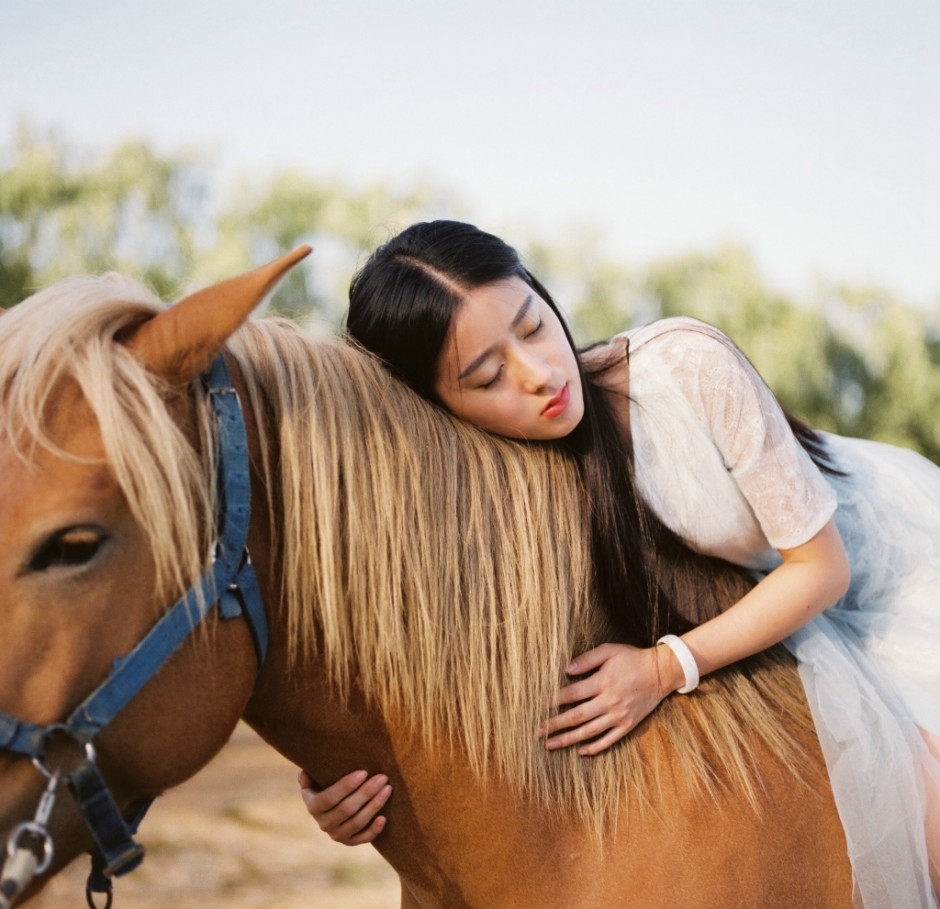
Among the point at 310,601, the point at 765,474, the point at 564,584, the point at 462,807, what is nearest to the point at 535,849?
the point at 462,807

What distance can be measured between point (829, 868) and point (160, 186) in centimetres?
1200

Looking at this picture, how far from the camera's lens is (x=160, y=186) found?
11680mm

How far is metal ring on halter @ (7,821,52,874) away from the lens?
3.65 feet

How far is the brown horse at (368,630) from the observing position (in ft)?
3.84

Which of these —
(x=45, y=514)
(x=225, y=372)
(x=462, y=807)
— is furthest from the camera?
(x=462, y=807)

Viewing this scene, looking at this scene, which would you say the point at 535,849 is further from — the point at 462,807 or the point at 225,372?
the point at 225,372

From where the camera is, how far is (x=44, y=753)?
113cm

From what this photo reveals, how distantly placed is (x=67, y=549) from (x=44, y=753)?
10.4 inches

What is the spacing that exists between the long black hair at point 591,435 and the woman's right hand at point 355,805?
0.52 meters

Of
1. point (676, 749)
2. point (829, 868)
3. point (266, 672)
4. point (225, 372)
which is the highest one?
point (225, 372)

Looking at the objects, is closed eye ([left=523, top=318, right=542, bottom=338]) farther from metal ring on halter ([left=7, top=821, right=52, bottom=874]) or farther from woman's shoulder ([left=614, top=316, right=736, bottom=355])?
metal ring on halter ([left=7, top=821, right=52, bottom=874])

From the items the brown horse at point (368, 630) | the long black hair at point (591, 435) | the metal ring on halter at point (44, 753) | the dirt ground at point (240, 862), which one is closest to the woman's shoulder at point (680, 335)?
the long black hair at point (591, 435)

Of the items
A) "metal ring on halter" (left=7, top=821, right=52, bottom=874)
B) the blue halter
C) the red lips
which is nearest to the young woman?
the red lips

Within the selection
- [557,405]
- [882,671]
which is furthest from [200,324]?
[882,671]
